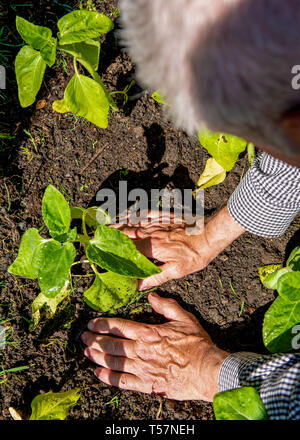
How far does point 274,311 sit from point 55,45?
1125 millimetres

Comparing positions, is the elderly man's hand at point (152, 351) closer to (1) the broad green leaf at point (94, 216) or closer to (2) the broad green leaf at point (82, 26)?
(1) the broad green leaf at point (94, 216)

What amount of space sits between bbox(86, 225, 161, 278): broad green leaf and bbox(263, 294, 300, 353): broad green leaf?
394 mm

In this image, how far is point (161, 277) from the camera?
1.54 metres

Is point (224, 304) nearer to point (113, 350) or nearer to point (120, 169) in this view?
point (113, 350)

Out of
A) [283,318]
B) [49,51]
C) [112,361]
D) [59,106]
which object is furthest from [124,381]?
[49,51]

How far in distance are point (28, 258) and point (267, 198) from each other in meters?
0.83

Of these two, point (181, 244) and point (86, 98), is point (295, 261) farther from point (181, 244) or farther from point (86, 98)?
point (86, 98)

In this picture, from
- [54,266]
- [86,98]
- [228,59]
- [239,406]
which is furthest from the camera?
[86,98]

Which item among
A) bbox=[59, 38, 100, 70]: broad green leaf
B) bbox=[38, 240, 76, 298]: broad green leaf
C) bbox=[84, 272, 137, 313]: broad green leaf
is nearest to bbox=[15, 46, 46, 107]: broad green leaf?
bbox=[59, 38, 100, 70]: broad green leaf

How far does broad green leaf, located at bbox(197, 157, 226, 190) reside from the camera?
157cm

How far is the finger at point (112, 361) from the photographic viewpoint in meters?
1.53

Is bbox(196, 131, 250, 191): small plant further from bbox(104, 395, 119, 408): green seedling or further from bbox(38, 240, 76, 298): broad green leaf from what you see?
bbox(104, 395, 119, 408): green seedling

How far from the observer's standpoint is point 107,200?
5.34ft

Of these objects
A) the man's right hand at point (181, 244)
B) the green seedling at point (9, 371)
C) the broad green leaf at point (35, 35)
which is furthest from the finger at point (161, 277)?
the broad green leaf at point (35, 35)
